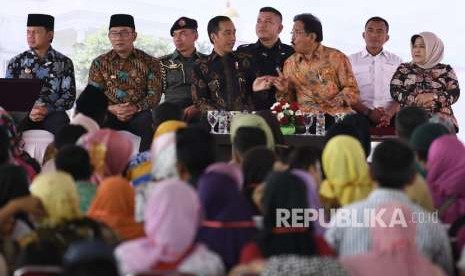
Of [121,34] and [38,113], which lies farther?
[121,34]

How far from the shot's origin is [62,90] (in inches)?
293

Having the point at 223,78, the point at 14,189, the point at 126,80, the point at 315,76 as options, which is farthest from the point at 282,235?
the point at 126,80

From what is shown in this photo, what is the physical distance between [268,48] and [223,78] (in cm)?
49

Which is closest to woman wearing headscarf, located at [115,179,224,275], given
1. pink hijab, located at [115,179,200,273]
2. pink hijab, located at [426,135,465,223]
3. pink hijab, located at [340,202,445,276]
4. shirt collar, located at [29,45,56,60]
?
pink hijab, located at [115,179,200,273]

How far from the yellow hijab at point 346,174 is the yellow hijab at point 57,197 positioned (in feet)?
3.71

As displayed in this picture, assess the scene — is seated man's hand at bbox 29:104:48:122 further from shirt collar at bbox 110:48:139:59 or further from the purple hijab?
the purple hijab

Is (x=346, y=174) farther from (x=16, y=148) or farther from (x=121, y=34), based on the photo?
(x=121, y=34)

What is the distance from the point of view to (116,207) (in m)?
3.87

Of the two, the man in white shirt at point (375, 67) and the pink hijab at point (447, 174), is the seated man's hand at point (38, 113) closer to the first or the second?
the man in white shirt at point (375, 67)

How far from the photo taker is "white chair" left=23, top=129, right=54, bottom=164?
22.9 feet

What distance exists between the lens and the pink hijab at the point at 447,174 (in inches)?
173

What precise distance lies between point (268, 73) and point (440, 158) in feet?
10.2

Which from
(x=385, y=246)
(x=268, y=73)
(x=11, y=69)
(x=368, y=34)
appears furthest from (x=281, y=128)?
(x=385, y=246)

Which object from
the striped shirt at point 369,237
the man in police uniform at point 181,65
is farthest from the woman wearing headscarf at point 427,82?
the striped shirt at point 369,237
